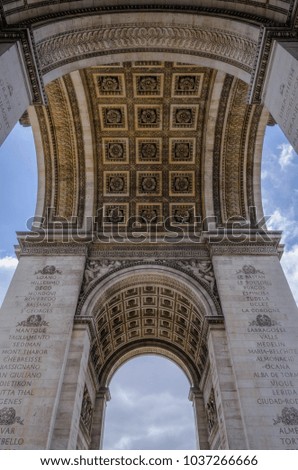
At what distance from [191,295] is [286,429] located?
5018 mm

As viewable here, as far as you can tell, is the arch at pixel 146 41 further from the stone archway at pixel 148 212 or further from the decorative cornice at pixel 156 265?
the decorative cornice at pixel 156 265

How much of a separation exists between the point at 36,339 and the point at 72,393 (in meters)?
1.82

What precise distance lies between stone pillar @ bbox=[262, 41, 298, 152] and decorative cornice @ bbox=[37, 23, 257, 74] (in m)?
1.05

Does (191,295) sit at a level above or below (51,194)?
below

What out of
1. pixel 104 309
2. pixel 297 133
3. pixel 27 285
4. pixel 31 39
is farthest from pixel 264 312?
pixel 31 39

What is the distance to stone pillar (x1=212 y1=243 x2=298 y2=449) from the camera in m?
8.17

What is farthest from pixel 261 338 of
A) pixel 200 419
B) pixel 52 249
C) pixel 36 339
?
pixel 52 249

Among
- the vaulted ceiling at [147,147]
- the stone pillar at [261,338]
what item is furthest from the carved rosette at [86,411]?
the vaulted ceiling at [147,147]

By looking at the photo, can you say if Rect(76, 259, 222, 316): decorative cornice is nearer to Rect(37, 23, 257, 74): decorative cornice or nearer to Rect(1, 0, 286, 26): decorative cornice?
Rect(37, 23, 257, 74): decorative cornice

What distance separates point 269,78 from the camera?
251 inches

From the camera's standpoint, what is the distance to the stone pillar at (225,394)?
827 cm

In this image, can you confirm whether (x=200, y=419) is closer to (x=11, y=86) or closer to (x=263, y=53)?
(x=263, y=53)
